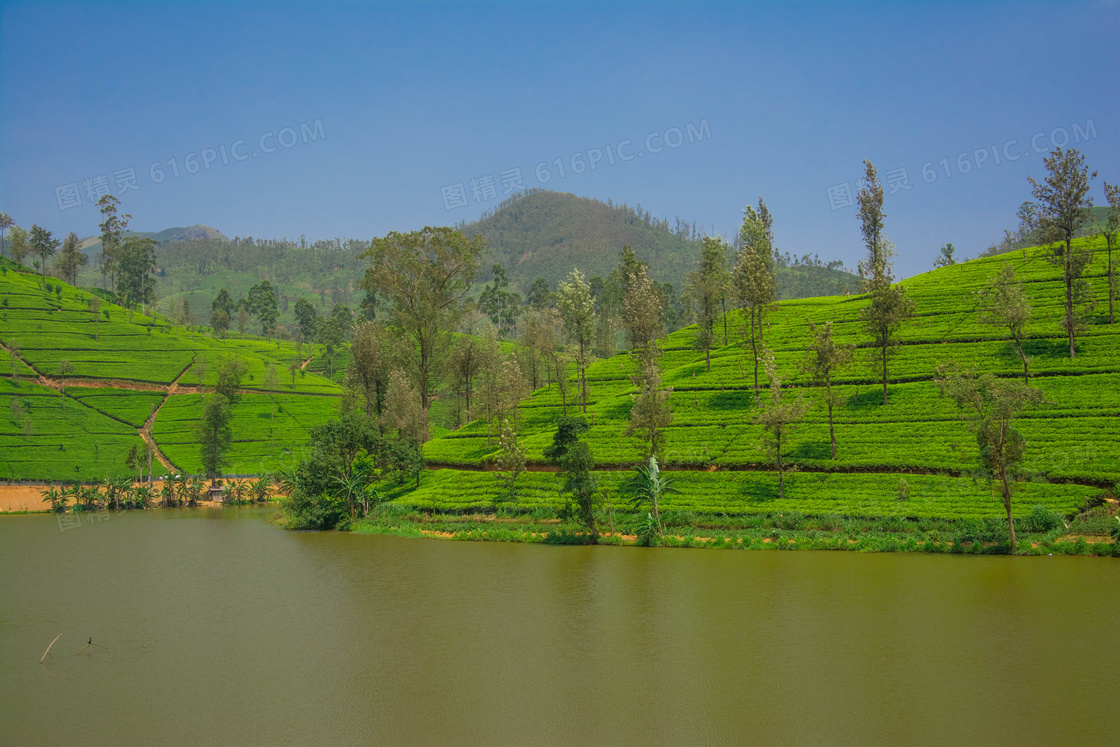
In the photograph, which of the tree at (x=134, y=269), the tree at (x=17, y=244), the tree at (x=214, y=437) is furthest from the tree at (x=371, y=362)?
the tree at (x=17, y=244)

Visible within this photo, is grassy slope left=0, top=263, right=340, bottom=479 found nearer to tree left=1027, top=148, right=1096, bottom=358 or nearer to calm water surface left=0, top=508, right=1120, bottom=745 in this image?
calm water surface left=0, top=508, right=1120, bottom=745

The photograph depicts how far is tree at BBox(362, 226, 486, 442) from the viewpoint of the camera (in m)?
72.9

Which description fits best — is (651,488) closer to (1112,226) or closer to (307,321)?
(1112,226)

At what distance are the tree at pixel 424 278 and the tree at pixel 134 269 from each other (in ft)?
395

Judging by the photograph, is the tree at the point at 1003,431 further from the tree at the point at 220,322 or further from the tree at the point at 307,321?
the tree at the point at 220,322

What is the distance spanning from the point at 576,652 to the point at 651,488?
22518 mm

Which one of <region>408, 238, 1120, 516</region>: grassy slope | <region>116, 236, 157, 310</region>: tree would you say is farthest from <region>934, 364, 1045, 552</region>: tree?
<region>116, 236, 157, 310</region>: tree

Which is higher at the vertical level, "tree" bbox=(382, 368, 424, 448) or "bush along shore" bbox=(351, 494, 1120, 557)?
"tree" bbox=(382, 368, 424, 448)

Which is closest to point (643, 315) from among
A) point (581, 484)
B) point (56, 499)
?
point (581, 484)

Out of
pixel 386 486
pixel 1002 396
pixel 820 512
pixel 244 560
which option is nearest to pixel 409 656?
pixel 244 560

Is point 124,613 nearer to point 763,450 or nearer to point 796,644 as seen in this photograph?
point 796,644

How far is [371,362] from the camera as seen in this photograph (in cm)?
7756

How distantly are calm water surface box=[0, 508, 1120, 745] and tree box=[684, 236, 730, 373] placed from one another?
147ft

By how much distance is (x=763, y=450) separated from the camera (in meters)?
49.0
